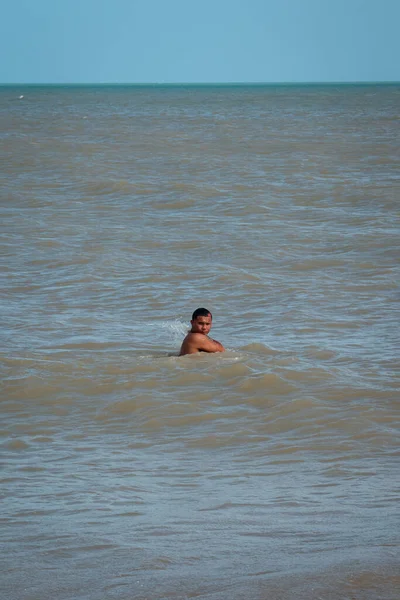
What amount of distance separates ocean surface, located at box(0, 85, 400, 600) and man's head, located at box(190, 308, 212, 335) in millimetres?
310

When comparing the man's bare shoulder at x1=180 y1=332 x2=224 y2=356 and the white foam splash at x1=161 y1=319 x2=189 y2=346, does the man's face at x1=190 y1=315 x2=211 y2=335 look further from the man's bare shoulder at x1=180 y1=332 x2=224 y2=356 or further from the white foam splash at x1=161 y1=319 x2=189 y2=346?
the white foam splash at x1=161 y1=319 x2=189 y2=346

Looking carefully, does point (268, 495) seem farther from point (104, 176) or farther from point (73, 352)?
point (104, 176)

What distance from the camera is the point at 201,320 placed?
8.95m

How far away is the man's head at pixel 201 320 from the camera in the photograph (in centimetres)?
895

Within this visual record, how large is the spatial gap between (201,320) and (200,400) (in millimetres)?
1288

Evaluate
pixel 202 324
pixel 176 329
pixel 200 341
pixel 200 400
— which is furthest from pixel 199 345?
pixel 176 329

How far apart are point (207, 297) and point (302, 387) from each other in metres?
3.85

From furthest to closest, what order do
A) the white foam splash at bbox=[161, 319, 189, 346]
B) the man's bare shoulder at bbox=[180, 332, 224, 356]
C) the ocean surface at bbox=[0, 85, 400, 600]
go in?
1. the white foam splash at bbox=[161, 319, 189, 346]
2. the man's bare shoulder at bbox=[180, 332, 224, 356]
3. the ocean surface at bbox=[0, 85, 400, 600]

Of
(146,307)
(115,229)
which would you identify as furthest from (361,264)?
(115,229)

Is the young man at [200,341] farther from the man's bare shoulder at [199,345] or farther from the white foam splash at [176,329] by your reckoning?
the white foam splash at [176,329]

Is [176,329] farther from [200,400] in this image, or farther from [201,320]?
[200,400]

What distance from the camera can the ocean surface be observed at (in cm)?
455

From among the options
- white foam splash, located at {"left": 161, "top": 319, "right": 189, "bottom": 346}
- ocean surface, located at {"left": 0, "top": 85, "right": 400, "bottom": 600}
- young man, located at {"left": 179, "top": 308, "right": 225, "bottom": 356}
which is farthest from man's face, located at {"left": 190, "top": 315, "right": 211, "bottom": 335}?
white foam splash, located at {"left": 161, "top": 319, "right": 189, "bottom": 346}

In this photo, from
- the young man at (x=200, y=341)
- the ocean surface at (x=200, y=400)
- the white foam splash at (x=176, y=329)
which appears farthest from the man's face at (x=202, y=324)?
the white foam splash at (x=176, y=329)
